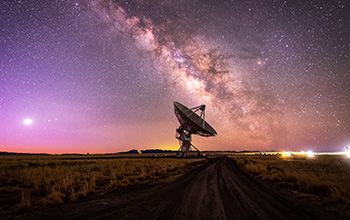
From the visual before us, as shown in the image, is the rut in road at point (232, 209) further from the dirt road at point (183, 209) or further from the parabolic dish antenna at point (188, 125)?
the parabolic dish antenna at point (188, 125)

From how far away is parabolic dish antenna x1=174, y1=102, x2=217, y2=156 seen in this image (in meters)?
34.4

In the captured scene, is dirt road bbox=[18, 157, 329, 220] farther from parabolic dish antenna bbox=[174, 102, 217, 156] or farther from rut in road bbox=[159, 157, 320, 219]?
parabolic dish antenna bbox=[174, 102, 217, 156]

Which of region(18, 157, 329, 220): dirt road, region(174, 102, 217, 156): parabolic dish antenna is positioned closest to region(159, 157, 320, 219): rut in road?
region(18, 157, 329, 220): dirt road

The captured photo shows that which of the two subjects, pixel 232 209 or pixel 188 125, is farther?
pixel 188 125

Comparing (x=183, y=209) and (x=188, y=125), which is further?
(x=188, y=125)

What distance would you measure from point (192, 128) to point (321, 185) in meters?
28.4

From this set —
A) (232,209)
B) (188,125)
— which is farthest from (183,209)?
(188,125)

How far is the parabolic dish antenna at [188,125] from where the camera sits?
34375 millimetres

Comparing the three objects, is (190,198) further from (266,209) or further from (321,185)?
(321,185)

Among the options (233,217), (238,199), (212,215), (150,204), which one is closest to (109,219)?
(150,204)

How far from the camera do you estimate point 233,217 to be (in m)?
4.60

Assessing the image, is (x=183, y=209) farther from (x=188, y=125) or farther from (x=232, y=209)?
(x=188, y=125)

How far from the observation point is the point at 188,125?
118 feet

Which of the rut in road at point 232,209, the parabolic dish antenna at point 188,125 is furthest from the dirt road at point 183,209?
the parabolic dish antenna at point 188,125
